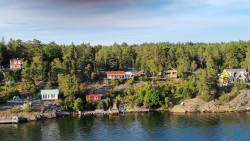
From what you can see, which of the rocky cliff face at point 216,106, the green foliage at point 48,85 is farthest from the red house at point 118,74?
the rocky cliff face at point 216,106

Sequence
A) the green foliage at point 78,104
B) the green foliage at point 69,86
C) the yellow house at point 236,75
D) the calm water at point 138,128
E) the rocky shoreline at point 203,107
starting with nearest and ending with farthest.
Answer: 1. the calm water at point 138,128
2. the rocky shoreline at point 203,107
3. the green foliage at point 78,104
4. the green foliage at point 69,86
5. the yellow house at point 236,75

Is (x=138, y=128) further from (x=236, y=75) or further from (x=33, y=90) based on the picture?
(x=236, y=75)

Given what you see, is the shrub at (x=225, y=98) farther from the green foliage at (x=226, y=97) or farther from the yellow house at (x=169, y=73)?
the yellow house at (x=169, y=73)

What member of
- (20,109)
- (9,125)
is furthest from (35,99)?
(9,125)

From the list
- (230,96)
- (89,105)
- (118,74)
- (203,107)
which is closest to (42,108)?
(89,105)

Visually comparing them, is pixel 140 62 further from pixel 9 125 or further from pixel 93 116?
A: pixel 9 125

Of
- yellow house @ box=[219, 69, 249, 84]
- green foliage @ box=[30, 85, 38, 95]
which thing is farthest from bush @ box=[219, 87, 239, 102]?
green foliage @ box=[30, 85, 38, 95]
